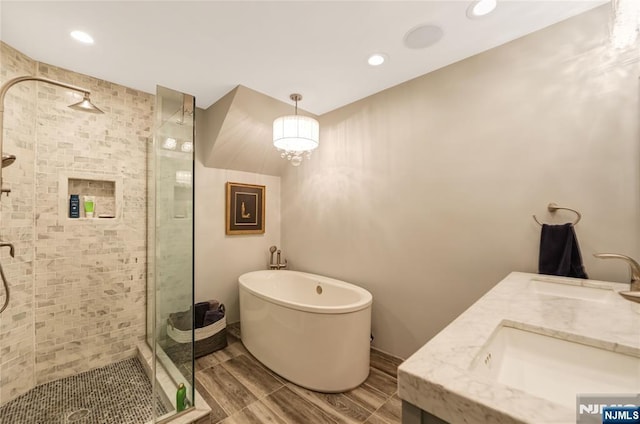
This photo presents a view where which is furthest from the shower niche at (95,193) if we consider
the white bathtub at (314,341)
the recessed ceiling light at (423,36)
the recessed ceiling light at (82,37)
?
the recessed ceiling light at (423,36)

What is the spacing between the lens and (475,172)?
201cm

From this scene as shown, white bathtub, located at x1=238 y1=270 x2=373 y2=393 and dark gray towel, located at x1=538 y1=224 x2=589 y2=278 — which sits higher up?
dark gray towel, located at x1=538 y1=224 x2=589 y2=278

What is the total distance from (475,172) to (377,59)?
1218 millimetres

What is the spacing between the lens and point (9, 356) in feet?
6.13

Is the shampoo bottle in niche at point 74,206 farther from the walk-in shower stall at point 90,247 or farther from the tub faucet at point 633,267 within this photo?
the tub faucet at point 633,267

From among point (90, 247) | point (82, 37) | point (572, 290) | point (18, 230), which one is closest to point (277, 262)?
point (90, 247)

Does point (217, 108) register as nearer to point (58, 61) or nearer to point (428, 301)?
point (58, 61)

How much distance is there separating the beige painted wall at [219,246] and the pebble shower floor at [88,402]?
A: 978mm

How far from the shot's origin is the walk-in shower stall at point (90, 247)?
1712 mm

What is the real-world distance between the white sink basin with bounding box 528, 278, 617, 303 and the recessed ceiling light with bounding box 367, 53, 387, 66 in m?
1.90

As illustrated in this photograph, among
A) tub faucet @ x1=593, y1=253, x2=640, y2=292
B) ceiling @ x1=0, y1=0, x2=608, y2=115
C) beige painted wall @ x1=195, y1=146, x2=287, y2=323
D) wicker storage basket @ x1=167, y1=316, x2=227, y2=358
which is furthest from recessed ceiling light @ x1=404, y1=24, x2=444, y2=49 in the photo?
wicker storage basket @ x1=167, y1=316, x2=227, y2=358

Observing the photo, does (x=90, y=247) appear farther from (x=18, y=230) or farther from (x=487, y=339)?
(x=487, y=339)

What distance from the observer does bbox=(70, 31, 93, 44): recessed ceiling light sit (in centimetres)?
173

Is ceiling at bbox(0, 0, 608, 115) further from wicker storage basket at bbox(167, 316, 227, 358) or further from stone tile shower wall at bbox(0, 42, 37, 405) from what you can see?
wicker storage basket at bbox(167, 316, 227, 358)
